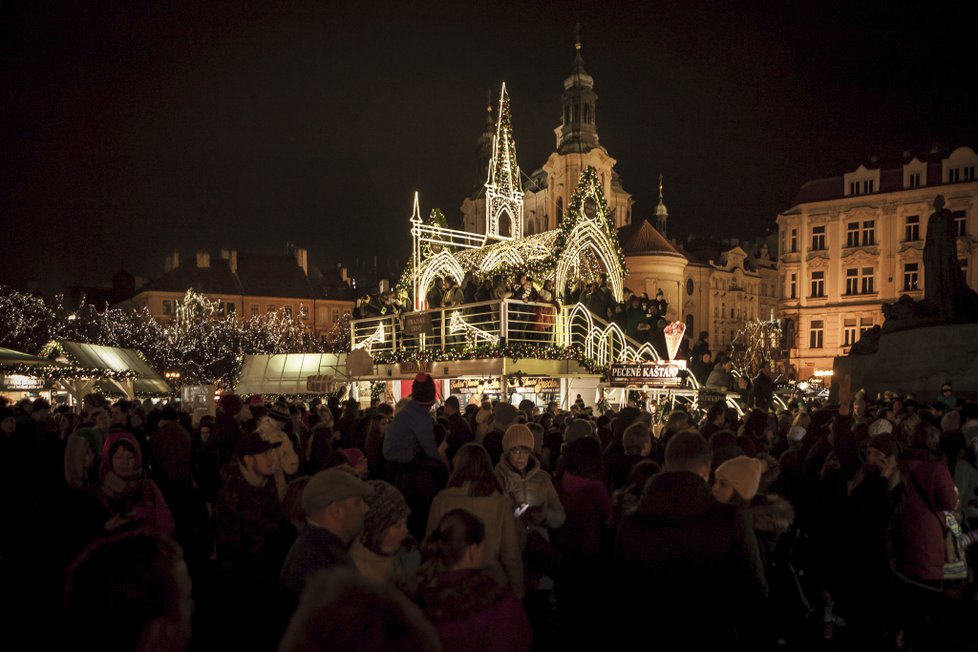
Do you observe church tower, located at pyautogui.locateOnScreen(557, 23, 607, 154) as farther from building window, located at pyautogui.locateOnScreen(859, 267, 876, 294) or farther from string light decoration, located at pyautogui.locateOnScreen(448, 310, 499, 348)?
string light decoration, located at pyautogui.locateOnScreen(448, 310, 499, 348)

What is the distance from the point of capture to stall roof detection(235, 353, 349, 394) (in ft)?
96.0

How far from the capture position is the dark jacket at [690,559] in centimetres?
361

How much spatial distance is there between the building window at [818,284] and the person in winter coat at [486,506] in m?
54.4

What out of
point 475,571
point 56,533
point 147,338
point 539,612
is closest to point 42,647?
point 56,533

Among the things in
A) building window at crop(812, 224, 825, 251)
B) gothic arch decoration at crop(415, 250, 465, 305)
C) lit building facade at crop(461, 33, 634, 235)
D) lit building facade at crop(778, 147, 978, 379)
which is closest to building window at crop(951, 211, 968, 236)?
lit building facade at crop(778, 147, 978, 379)

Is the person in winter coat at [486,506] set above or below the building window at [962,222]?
below

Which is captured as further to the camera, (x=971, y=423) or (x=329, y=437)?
(x=329, y=437)

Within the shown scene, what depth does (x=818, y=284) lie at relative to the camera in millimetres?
53406

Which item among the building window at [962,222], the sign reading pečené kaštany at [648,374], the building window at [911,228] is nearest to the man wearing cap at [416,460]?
the sign reading pečené kaštany at [648,374]

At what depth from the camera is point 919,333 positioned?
18.0 metres

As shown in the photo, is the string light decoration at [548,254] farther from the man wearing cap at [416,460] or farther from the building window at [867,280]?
the building window at [867,280]

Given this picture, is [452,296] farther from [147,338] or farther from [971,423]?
[147,338]

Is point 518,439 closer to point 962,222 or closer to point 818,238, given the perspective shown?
point 962,222

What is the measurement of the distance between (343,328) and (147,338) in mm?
21364
